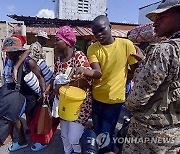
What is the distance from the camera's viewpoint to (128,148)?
152cm

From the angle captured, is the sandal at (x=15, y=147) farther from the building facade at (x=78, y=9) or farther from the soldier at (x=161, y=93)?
the building facade at (x=78, y=9)

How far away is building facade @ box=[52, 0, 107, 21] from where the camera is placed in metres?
21.0

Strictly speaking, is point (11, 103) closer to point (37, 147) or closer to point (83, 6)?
point (37, 147)

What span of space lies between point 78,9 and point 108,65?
20.4m

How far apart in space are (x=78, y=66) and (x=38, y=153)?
1.58m

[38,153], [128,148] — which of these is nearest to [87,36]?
[38,153]

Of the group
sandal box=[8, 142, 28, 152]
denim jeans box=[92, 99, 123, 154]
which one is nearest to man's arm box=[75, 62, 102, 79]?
denim jeans box=[92, 99, 123, 154]

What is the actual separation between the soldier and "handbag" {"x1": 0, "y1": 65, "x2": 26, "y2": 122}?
5.49ft

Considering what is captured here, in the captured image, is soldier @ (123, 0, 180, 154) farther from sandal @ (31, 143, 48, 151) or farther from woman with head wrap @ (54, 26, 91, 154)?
sandal @ (31, 143, 48, 151)

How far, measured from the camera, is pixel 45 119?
2475mm

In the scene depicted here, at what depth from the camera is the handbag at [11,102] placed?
254 cm

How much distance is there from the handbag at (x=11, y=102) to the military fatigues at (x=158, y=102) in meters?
1.67

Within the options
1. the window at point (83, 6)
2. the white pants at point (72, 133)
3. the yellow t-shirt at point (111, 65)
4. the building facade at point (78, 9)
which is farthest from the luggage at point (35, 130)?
the window at point (83, 6)

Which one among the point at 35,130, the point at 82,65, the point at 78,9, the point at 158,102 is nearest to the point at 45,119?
the point at 35,130
